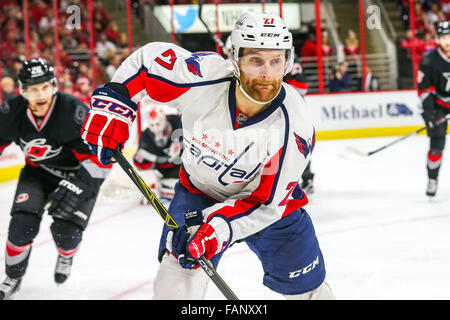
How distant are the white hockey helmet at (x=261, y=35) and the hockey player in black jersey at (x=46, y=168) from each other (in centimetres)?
124

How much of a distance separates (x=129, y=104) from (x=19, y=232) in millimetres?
1230

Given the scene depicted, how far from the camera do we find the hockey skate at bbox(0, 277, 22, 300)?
307 cm

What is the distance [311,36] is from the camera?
9922mm

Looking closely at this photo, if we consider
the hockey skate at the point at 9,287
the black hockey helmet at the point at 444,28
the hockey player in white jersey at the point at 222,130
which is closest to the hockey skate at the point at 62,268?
the hockey skate at the point at 9,287

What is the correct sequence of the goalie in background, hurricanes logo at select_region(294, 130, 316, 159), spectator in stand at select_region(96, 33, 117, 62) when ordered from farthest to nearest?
1. spectator in stand at select_region(96, 33, 117, 62)
2. the goalie in background
3. hurricanes logo at select_region(294, 130, 316, 159)

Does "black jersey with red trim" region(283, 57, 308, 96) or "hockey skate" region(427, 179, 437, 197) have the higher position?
"black jersey with red trim" region(283, 57, 308, 96)

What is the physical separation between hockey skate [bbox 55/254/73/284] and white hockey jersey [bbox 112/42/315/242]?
130 cm

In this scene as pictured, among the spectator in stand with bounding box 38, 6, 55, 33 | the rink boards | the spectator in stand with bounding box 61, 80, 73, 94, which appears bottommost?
the rink boards

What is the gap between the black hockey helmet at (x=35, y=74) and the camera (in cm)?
308

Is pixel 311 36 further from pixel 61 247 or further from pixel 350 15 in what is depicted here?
pixel 61 247

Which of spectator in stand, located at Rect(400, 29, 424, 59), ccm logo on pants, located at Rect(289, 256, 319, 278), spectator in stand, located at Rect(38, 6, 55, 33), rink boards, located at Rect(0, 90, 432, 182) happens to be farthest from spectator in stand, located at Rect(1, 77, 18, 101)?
spectator in stand, located at Rect(400, 29, 424, 59)

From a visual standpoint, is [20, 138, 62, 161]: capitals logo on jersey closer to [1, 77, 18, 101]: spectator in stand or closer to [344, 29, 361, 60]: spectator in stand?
[1, 77, 18, 101]: spectator in stand

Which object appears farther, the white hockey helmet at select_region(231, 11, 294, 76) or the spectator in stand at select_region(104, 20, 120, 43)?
the spectator in stand at select_region(104, 20, 120, 43)
